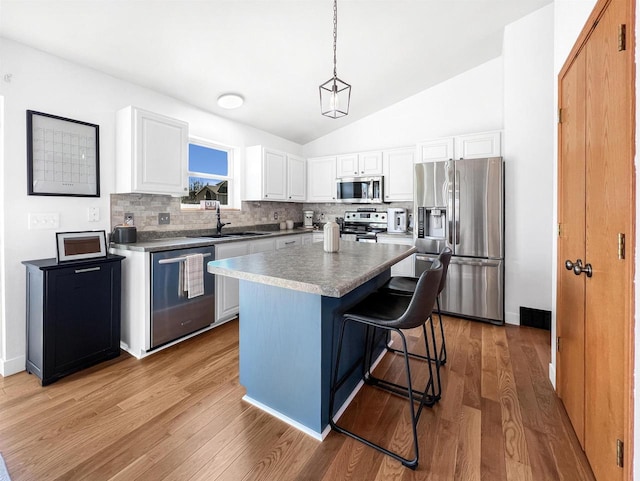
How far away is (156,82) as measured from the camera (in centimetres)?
302

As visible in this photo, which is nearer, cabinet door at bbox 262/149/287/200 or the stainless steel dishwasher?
the stainless steel dishwasher

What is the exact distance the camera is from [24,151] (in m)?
2.29

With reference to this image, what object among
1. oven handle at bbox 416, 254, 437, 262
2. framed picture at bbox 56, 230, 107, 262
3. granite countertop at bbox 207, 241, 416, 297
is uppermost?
framed picture at bbox 56, 230, 107, 262

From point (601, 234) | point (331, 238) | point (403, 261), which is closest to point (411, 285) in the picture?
point (331, 238)

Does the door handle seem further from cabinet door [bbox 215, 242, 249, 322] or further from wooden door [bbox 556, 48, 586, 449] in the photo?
cabinet door [bbox 215, 242, 249, 322]

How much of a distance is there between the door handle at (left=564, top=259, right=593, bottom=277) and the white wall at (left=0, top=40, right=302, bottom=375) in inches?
140

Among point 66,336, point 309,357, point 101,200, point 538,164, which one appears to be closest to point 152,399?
point 66,336

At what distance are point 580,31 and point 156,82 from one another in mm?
3376

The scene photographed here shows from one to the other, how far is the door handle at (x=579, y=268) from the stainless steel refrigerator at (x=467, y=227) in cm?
→ 168

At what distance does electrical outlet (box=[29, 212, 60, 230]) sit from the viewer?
2.36 metres

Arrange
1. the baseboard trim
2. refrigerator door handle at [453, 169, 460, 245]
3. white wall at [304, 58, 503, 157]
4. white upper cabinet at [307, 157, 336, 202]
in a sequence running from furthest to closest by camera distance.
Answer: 1. white upper cabinet at [307, 157, 336, 202]
2. white wall at [304, 58, 503, 157]
3. refrigerator door handle at [453, 169, 460, 245]
4. the baseboard trim

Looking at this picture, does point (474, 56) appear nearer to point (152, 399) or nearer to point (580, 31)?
point (580, 31)

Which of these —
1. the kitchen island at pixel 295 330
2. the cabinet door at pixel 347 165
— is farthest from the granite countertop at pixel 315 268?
the cabinet door at pixel 347 165

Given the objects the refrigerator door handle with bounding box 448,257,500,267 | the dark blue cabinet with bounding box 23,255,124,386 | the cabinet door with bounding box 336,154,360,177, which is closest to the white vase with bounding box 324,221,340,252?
the dark blue cabinet with bounding box 23,255,124,386
